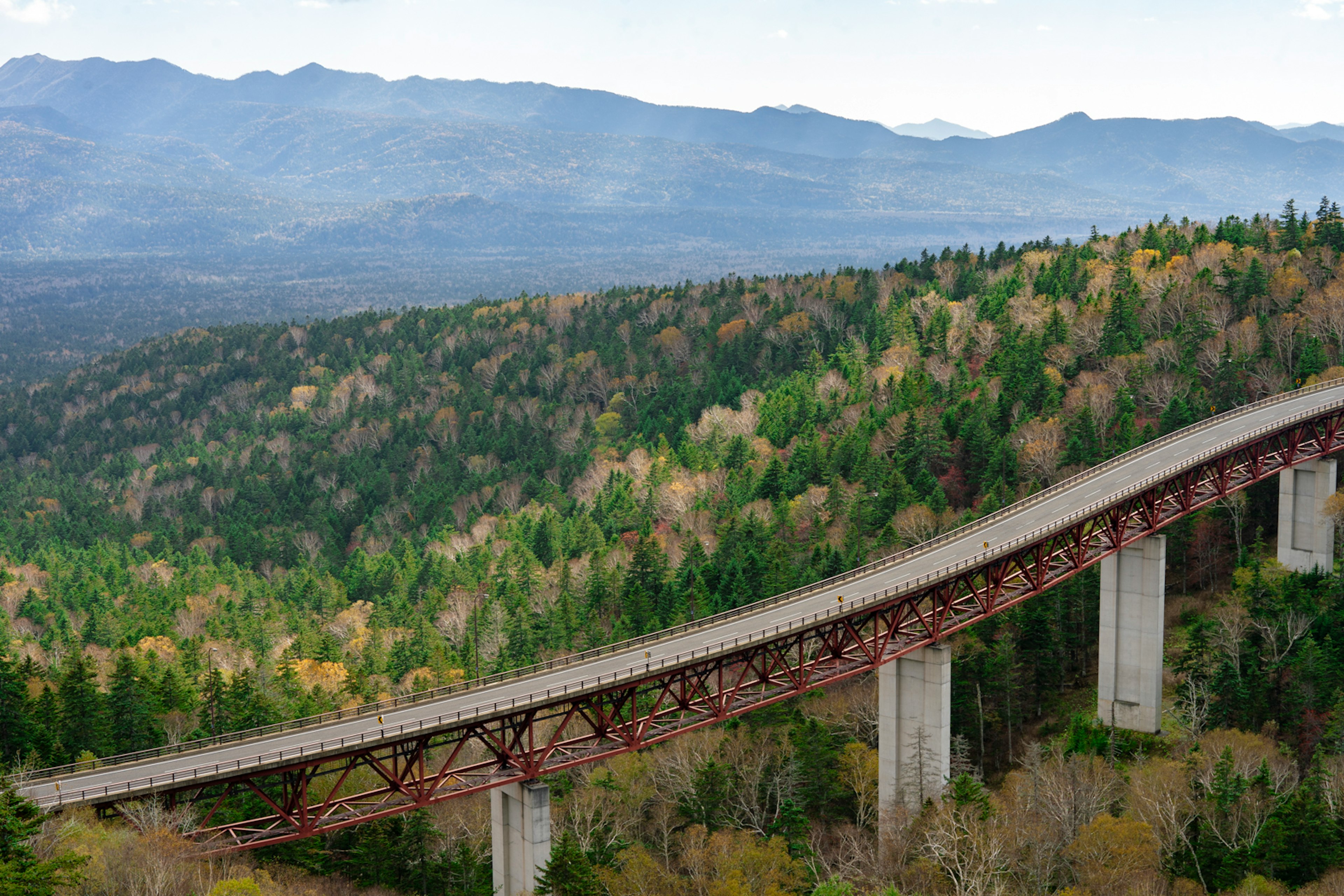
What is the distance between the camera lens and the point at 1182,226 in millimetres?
169625

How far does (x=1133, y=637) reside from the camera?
264 ft

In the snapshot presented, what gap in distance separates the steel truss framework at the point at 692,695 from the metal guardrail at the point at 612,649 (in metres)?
2.01

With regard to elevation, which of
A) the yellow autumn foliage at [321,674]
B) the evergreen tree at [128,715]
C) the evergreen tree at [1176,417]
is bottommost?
the yellow autumn foliage at [321,674]

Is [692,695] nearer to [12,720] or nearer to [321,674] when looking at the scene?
[12,720]

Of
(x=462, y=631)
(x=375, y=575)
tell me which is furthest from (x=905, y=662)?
(x=375, y=575)

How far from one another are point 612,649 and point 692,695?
4.50 metres

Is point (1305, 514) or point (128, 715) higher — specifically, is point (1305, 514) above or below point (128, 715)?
above

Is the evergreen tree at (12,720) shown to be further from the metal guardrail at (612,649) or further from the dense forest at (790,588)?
the metal guardrail at (612,649)

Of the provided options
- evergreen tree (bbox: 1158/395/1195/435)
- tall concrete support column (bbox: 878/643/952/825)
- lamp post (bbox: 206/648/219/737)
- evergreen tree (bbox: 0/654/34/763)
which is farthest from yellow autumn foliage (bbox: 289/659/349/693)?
evergreen tree (bbox: 1158/395/1195/435)

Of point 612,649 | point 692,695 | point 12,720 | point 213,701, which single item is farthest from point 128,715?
point 692,695

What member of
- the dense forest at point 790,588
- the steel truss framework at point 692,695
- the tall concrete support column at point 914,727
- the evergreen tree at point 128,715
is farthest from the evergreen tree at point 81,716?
the tall concrete support column at point 914,727

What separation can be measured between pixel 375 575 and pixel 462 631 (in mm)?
30595

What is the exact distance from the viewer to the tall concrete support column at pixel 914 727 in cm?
6775

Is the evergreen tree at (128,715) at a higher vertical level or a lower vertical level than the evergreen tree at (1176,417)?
lower
